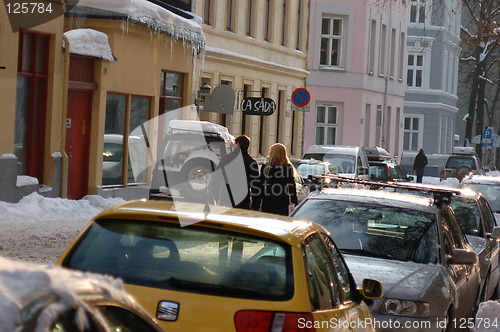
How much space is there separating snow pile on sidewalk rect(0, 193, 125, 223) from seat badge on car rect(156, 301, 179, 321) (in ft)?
40.0

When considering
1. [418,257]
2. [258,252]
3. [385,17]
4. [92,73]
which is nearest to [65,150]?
[92,73]

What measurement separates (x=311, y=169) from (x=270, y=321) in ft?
67.5

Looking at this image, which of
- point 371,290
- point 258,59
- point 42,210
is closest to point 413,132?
point 258,59

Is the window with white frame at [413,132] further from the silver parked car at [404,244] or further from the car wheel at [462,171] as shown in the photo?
the silver parked car at [404,244]

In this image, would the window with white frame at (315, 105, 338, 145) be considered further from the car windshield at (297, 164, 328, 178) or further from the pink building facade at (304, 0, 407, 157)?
the car windshield at (297, 164, 328, 178)

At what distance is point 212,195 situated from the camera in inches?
567

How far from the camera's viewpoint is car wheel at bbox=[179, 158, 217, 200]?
2191 centimetres

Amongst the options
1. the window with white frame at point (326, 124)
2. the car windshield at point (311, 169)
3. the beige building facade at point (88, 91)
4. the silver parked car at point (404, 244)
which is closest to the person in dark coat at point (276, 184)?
the silver parked car at point (404, 244)

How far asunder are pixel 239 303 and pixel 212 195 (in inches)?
361

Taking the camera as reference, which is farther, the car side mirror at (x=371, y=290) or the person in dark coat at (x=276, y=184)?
the person in dark coat at (x=276, y=184)

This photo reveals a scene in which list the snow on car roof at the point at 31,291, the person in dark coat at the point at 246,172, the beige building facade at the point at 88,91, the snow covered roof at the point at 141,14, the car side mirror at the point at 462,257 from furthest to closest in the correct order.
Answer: the snow covered roof at the point at 141,14, the beige building facade at the point at 88,91, the person in dark coat at the point at 246,172, the car side mirror at the point at 462,257, the snow on car roof at the point at 31,291

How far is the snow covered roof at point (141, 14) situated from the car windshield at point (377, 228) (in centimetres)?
1357

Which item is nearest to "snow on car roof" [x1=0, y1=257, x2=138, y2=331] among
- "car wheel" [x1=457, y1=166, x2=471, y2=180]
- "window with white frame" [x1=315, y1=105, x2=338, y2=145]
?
"window with white frame" [x1=315, y1=105, x2=338, y2=145]

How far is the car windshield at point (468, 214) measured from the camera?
14319 mm
